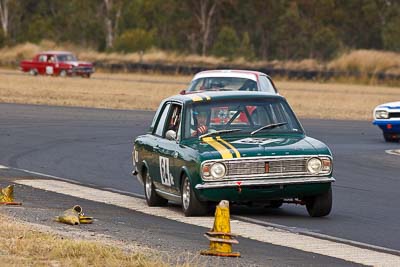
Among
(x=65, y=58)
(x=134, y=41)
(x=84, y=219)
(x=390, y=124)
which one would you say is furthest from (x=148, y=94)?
→ (x=134, y=41)

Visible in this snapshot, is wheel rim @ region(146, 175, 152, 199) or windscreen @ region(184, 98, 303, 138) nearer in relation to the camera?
windscreen @ region(184, 98, 303, 138)

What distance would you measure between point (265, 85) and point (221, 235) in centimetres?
1402

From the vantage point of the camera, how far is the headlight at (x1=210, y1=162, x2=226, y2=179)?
13.1m

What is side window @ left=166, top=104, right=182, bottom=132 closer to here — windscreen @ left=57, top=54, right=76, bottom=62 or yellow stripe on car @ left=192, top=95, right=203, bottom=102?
yellow stripe on car @ left=192, top=95, right=203, bottom=102

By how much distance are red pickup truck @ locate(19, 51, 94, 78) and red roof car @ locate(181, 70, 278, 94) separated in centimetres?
3911

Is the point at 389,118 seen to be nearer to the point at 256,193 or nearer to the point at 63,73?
the point at 256,193

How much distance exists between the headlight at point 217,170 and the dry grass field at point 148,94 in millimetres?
24146

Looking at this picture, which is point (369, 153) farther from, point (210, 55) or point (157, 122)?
point (210, 55)

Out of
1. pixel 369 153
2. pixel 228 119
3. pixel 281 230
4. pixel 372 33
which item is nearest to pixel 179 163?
pixel 228 119

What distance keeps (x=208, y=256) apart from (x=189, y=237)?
1.46 meters

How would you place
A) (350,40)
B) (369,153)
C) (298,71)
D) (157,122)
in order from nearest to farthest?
1. (157,122)
2. (369,153)
3. (298,71)
4. (350,40)

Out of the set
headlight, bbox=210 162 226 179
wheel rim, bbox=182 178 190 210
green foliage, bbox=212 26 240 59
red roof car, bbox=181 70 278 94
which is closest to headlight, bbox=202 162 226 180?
headlight, bbox=210 162 226 179

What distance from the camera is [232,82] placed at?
24.5m

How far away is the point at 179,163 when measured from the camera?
45.1 feet
